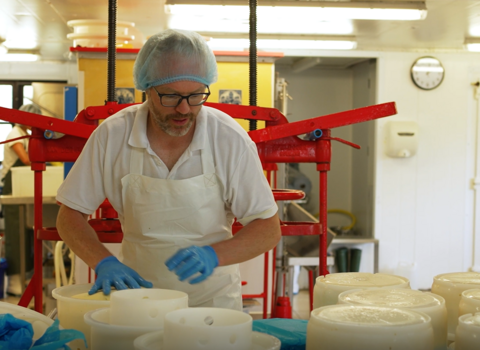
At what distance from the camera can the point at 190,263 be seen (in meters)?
1.46

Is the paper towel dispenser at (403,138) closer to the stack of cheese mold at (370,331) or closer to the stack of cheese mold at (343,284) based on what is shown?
the stack of cheese mold at (343,284)

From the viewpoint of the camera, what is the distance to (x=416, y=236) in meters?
6.96

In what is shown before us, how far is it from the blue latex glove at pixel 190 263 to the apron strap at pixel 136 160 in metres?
0.42

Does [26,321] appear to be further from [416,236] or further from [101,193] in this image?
[416,236]

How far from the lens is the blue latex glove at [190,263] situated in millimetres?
1456

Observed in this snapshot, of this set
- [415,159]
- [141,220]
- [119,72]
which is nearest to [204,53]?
[141,220]

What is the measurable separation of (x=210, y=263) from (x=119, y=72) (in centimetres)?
335

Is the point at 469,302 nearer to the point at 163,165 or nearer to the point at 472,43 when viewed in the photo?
the point at 163,165

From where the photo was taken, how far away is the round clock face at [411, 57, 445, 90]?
6855 millimetres

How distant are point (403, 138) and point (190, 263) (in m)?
5.65

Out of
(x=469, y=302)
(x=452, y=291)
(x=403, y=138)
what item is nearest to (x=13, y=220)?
(x=403, y=138)

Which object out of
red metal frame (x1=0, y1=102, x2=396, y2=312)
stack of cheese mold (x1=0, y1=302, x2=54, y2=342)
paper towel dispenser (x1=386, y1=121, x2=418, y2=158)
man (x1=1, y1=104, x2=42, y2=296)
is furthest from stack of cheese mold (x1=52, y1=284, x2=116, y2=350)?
paper towel dispenser (x1=386, y1=121, x2=418, y2=158)

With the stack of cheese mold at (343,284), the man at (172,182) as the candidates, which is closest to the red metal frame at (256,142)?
the man at (172,182)

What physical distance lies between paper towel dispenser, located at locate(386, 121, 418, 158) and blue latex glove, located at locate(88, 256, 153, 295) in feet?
18.5
